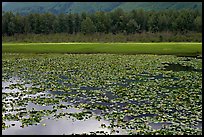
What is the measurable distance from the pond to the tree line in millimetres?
101051

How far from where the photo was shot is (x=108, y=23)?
5310 inches

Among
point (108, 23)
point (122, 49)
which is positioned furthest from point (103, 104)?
point (108, 23)

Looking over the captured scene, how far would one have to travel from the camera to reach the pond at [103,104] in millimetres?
15359

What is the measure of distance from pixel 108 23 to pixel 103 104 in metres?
117

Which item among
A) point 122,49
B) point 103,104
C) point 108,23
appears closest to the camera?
point 103,104

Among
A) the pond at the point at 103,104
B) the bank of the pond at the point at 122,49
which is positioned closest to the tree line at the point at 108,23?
the bank of the pond at the point at 122,49

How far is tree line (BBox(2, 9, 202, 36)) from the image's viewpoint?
427ft

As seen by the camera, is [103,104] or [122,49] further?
[122,49]

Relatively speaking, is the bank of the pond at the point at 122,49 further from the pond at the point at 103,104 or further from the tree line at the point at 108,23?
the tree line at the point at 108,23

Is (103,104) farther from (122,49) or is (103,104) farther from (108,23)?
(108,23)

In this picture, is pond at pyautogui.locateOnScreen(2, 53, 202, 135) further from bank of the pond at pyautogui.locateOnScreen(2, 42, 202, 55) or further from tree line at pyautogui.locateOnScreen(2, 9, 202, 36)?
tree line at pyautogui.locateOnScreen(2, 9, 202, 36)

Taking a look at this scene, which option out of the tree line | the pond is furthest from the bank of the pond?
the tree line

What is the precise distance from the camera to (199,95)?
2228 centimetres

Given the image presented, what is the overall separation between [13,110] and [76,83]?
9.40m
